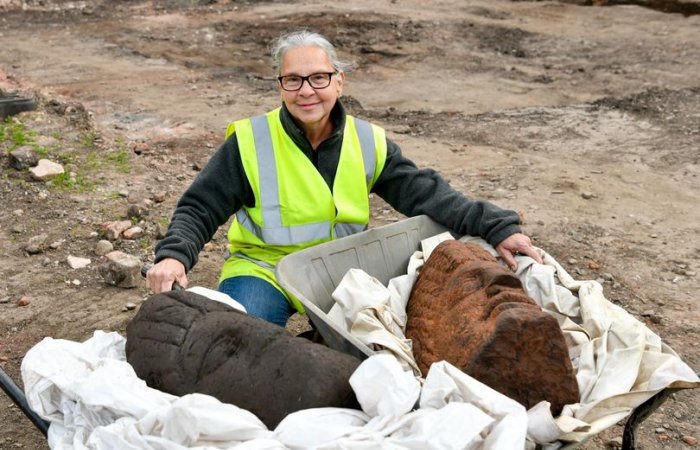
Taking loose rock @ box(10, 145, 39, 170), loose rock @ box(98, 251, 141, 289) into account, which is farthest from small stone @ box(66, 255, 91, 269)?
loose rock @ box(10, 145, 39, 170)

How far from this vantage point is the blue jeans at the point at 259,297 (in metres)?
3.21

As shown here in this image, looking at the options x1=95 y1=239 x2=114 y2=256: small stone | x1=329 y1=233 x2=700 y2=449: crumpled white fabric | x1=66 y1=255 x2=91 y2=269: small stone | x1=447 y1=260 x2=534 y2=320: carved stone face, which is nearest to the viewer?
A: x1=329 y1=233 x2=700 y2=449: crumpled white fabric

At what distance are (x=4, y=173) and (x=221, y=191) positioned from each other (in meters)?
3.48

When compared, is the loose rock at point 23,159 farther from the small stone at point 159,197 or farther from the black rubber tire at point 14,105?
the black rubber tire at point 14,105

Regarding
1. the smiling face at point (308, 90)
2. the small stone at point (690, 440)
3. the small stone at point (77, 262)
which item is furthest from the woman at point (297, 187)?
the small stone at point (77, 262)

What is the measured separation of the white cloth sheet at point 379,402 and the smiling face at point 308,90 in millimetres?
842

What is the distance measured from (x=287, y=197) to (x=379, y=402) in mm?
1342

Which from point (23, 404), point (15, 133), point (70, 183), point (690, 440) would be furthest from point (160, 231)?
point (690, 440)

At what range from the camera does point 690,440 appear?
353 cm

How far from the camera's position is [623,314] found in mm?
2621

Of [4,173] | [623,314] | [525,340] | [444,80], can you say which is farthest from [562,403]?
[444,80]

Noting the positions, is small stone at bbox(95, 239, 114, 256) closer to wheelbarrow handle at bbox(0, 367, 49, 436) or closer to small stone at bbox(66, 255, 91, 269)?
small stone at bbox(66, 255, 91, 269)

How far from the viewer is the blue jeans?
3211mm

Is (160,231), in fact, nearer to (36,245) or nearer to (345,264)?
(36,245)
